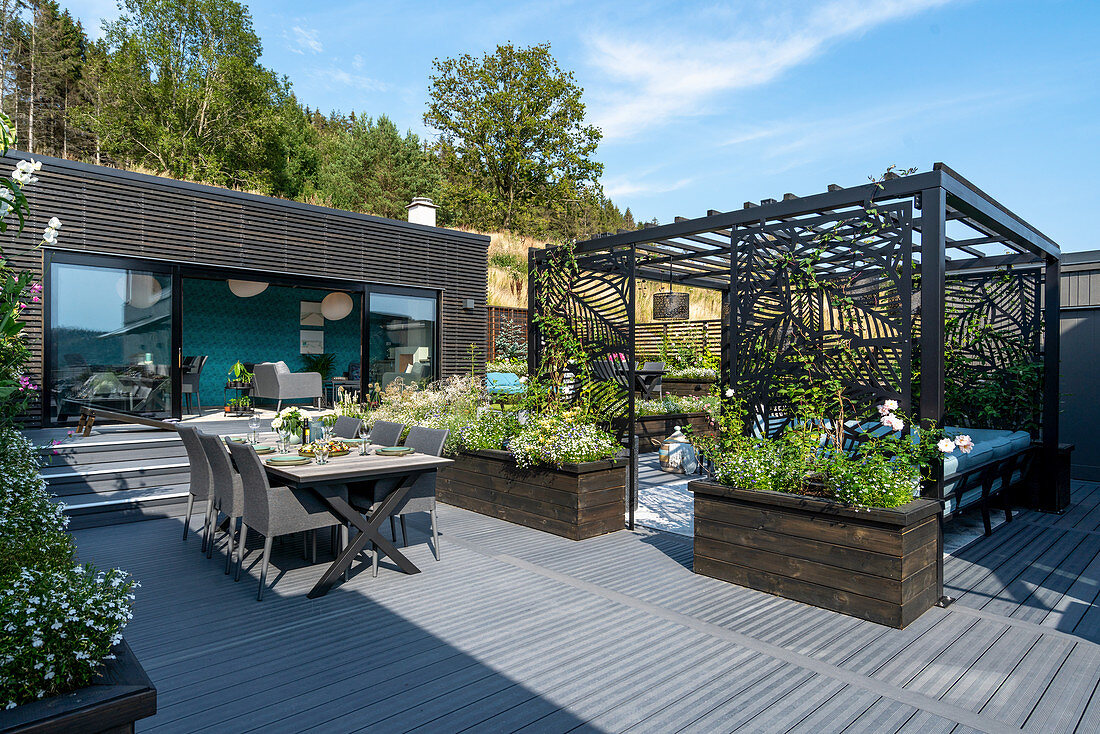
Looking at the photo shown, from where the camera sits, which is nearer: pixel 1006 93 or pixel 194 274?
pixel 194 274

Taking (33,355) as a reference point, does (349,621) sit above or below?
below

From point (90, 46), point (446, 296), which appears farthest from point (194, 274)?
point (90, 46)

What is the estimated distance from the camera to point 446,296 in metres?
10.6

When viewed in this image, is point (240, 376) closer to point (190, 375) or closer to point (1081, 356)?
point (190, 375)

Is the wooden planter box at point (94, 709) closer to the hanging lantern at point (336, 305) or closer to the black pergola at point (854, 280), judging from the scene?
the black pergola at point (854, 280)

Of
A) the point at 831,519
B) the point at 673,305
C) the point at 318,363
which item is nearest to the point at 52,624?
the point at 831,519

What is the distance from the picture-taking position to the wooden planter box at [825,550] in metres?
3.24

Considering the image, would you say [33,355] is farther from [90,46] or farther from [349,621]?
[90,46]

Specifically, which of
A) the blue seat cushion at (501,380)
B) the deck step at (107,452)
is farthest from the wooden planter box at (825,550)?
the blue seat cushion at (501,380)

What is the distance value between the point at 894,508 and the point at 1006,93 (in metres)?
8.46

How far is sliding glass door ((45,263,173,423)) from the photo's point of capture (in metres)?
6.91

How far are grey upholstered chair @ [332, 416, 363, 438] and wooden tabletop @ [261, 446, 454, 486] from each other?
3.86 feet

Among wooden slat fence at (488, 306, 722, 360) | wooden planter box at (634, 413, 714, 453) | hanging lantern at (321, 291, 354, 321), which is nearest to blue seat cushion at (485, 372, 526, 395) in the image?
wooden slat fence at (488, 306, 722, 360)

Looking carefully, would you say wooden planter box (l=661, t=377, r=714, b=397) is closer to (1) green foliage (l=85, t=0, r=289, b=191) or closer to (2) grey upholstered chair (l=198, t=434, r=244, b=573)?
(2) grey upholstered chair (l=198, t=434, r=244, b=573)
